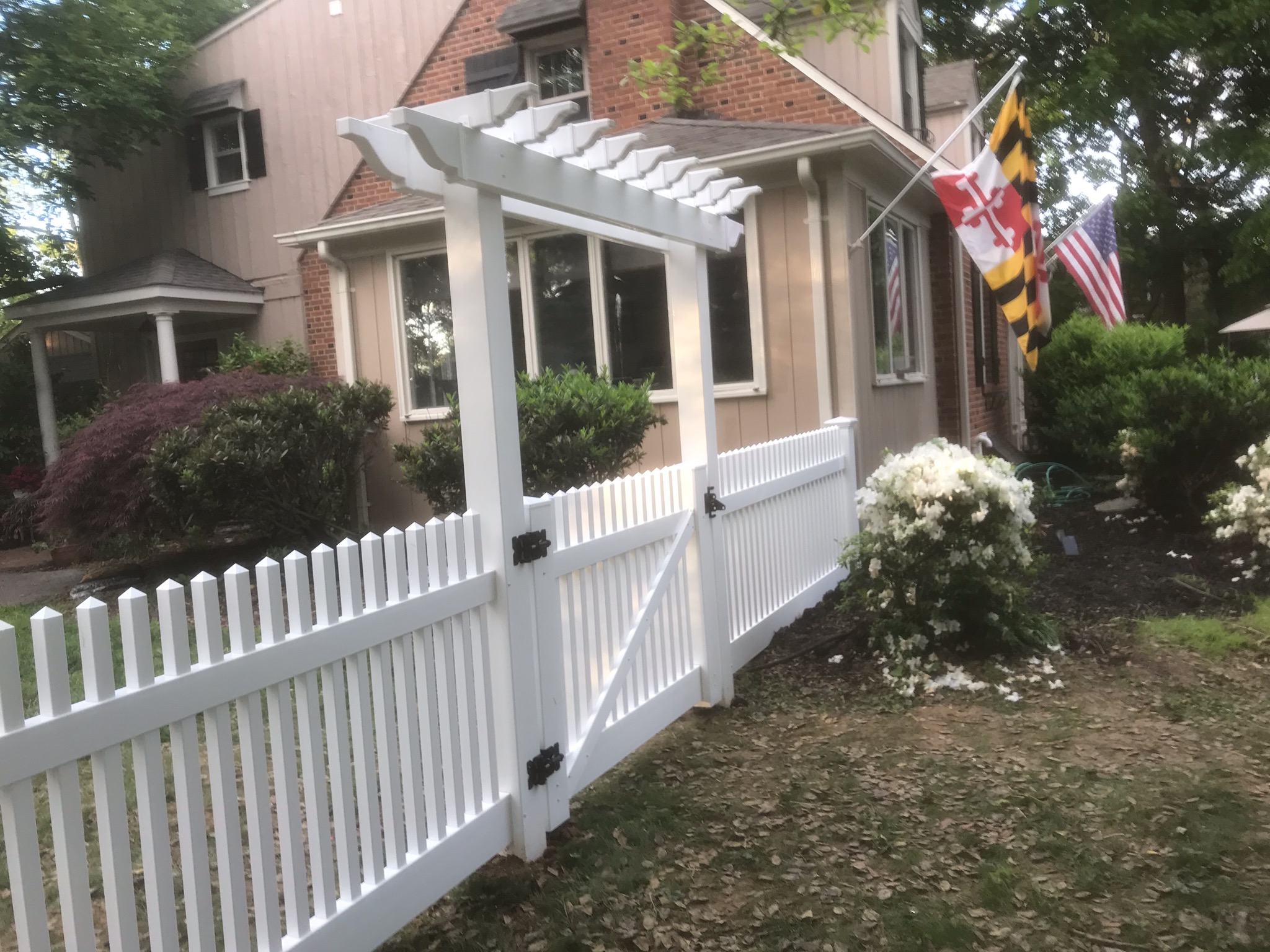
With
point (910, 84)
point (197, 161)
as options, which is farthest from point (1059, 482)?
point (197, 161)

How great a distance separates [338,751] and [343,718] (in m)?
0.09

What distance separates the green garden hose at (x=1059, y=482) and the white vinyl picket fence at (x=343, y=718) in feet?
22.1

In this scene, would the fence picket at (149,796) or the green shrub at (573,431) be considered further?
the green shrub at (573,431)

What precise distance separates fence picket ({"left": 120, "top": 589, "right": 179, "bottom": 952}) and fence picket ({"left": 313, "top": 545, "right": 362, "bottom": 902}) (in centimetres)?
50

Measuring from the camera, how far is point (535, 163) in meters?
3.59

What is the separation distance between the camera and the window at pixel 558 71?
443 inches

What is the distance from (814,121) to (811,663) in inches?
230

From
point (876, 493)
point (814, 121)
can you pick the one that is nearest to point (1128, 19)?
point (814, 121)

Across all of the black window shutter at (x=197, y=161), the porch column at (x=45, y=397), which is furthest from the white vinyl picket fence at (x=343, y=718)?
the black window shutter at (x=197, y=161)

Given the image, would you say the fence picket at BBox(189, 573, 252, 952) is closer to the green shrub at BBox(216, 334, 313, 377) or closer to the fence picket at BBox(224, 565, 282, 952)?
the fence picket at BBox(224, 565, 282, 952)

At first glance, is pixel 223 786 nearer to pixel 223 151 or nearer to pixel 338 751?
pixel 338 751

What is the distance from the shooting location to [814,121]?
9.52m

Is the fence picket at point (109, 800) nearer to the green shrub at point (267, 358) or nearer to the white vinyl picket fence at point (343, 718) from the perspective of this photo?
the white vinyl picket fence at point (343, 718)

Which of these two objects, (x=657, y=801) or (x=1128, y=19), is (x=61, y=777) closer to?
(x=657, y=801)
